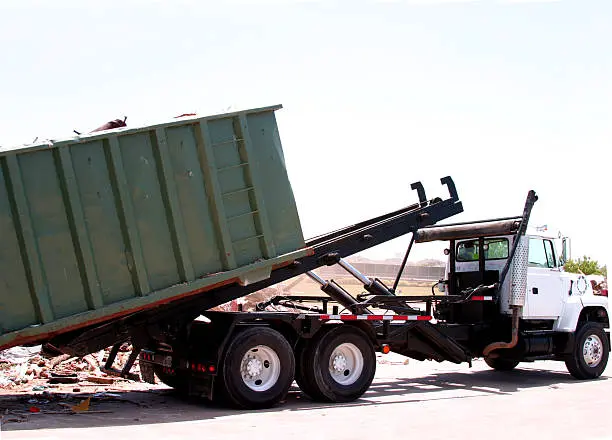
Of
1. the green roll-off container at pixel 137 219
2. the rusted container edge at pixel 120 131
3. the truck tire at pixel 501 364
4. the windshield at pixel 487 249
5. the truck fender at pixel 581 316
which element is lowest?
the truck tire at pixel 501 364

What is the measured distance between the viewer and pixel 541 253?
547 inches

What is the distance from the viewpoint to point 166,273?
31.1 feet

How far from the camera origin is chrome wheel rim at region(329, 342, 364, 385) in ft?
36.9

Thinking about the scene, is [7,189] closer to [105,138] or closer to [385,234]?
[105,138]

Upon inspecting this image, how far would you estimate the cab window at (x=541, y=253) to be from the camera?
13.7 meters

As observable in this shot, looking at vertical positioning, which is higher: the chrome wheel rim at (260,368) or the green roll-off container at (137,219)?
the green roll-off container at (137,219)

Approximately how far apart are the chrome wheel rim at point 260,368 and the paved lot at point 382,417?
0.42 metres

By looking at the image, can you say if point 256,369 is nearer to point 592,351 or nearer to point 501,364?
point 501,364

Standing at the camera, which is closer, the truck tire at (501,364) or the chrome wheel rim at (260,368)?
the chrome wheel rim at (260,368)

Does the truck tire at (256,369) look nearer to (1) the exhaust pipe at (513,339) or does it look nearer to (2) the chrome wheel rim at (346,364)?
(2) the chrome wheel rim at (346,364)

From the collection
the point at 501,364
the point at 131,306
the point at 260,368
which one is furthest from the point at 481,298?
the point at 131,306

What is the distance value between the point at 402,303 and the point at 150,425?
17.5 ft

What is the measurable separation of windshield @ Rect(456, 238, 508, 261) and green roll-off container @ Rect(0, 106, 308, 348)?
4.93 meters

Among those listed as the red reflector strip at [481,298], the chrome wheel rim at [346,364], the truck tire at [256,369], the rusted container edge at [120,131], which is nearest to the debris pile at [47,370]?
the truck tire at [256,369]
